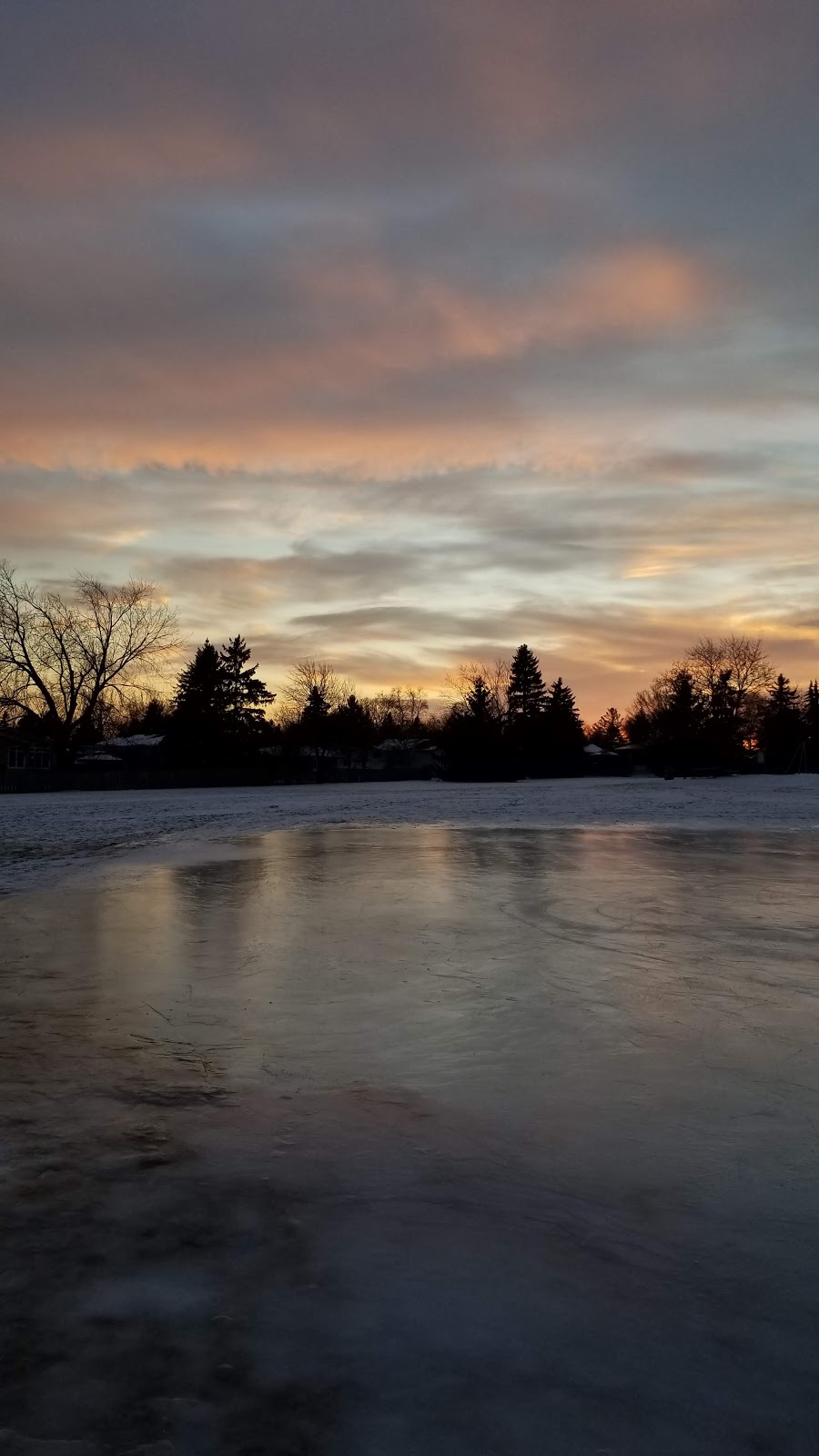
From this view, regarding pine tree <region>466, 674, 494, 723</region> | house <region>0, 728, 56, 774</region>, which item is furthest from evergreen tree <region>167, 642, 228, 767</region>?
pine tree <region>466, 674, 494, 723</region>

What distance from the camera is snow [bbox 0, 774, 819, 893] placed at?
1698 cm

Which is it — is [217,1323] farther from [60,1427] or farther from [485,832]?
[485,832]

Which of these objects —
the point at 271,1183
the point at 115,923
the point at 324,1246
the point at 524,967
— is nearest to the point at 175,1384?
the point at 324,1246

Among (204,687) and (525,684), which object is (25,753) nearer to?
(204,687)

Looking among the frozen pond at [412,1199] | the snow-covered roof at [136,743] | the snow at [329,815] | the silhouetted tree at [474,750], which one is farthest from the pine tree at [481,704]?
the frozen pond at [412,1199]

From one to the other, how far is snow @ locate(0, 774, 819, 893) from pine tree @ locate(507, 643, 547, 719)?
218ft

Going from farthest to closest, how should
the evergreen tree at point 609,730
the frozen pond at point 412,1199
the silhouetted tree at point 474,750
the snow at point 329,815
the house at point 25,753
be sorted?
1. the evergreen tree at point 609,730
2. the house at point 25,753
3. the silhouetted tree at point 474,750
4. the snow at point 329,815
5. the frozen pond at point 412,1199

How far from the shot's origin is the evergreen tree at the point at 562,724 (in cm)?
7762

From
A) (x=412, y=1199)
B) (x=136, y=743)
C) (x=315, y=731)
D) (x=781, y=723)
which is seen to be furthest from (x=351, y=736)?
(x=412, y=1199)

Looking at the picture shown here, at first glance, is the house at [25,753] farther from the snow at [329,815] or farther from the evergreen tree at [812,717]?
the evergreen tree at [812,717]

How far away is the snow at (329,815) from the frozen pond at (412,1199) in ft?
23.3

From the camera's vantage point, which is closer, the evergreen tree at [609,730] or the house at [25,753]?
the house at [25,753]

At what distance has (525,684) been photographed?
344 ft

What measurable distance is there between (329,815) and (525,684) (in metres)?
79.9
